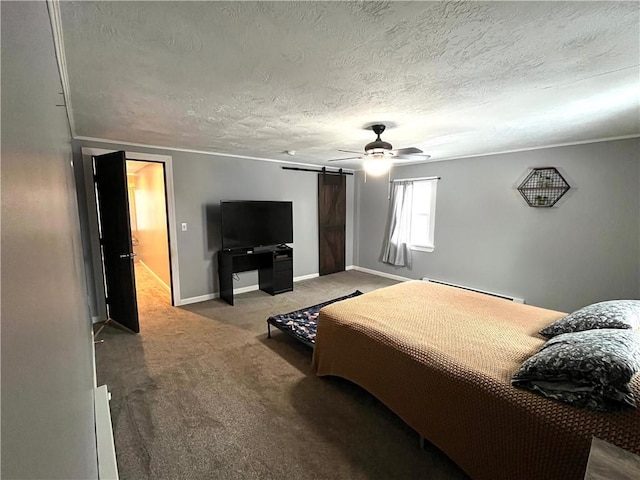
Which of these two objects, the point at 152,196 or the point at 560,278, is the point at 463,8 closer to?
the point at 560,278

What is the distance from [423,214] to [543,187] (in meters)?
1.84

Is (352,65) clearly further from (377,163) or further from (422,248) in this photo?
(422,248)

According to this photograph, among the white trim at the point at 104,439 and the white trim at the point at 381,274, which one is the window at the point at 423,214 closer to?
the white trim at the point at 381,274

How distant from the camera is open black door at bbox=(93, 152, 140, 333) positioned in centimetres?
325

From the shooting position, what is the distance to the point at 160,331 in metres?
3.47

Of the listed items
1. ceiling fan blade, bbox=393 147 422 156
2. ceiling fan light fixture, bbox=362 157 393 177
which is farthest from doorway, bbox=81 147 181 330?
ceiling fan blade, bbox=393 147 422 156

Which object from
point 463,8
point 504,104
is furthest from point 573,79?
point 463,8

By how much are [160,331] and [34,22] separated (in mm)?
3394

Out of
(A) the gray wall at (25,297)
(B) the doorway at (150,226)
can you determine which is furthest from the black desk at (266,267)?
(A) the gray wall at (25,297)

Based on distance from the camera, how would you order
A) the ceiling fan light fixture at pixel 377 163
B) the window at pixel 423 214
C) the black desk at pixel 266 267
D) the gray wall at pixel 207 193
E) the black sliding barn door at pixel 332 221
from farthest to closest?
the black sliding barn door at pixel 332 221 < the window at pixel 423 214 < the black desk at pixel 266 267 < the gray wall at pixel 207 193 < the ceiling fan light fixture at pixel 377 163

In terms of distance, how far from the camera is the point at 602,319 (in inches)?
72.2

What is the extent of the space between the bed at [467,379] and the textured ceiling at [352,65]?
170 cm

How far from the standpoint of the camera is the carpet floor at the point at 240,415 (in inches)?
68.5

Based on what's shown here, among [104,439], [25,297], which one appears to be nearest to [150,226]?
[104,439]
